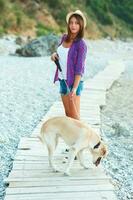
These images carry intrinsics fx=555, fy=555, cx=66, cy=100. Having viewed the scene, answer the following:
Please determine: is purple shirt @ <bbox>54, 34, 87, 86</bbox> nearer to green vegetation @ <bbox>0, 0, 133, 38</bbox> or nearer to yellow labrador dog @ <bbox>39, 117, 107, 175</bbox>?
yellow labrador dog @ <bbox>39, 117, 107, 175</bbox>

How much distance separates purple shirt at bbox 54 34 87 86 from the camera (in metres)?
7.24

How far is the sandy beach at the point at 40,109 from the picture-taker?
8.02 meters

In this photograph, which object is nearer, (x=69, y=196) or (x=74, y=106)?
(x=69, y=196)

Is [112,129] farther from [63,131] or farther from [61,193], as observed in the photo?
[61,193]

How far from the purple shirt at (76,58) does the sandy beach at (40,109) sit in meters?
1.51

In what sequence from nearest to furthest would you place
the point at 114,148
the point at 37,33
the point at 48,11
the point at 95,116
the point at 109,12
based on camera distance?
the point at 114,148
the point at 95,116
the point at 37,33
the point at 48,11
the point at 109,12

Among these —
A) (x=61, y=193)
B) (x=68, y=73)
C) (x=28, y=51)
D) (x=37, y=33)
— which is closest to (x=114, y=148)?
(x=68, y=73)

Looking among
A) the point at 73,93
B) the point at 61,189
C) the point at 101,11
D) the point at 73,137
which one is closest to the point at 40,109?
the point at 73,93

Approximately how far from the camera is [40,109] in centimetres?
1249

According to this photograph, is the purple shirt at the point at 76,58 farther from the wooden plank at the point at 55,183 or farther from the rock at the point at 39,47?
the rock at the point at 39,47

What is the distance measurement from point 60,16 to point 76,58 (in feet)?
125

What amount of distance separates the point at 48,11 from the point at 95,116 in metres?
33.8

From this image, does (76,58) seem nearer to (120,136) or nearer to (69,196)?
(69,196)

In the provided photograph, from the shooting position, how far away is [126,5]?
57.9 meters
